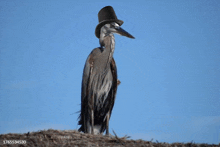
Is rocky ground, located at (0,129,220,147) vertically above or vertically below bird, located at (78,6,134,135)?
below

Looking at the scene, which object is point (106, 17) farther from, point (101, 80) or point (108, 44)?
point (101, 80)

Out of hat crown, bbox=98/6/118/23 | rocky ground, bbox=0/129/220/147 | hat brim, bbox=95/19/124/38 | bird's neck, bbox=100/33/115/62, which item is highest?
hat crown, bbox=98/6/118/23

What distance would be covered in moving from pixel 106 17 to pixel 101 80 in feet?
5.67

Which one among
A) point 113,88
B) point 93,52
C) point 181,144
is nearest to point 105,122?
point 113,88

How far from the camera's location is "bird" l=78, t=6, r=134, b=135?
7.70 meters

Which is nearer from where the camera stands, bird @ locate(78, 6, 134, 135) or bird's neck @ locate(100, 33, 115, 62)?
bird @ locate(78, 6, 134, 135)

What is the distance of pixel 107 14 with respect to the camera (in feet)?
26.4

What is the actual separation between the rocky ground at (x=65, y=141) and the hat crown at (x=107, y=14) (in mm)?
3290

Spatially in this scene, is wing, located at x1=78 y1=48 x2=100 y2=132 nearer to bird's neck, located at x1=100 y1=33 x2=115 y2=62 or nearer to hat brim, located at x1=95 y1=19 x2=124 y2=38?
bird's neck, located at x1=100 y1=33 x2=115 y2=62

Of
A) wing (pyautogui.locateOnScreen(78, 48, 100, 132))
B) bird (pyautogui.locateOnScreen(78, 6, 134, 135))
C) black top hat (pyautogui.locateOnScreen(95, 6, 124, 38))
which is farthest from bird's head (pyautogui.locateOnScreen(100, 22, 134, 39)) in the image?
wing (pyautogui.locateOnScreen(78, 48, 100, 132))

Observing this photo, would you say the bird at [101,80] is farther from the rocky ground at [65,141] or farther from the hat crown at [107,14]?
the rocky ground at [65,141]

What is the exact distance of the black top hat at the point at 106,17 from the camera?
315 inches

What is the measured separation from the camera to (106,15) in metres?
8.05

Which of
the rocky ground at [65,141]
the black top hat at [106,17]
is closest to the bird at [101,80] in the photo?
the black top hat at [106,17]
